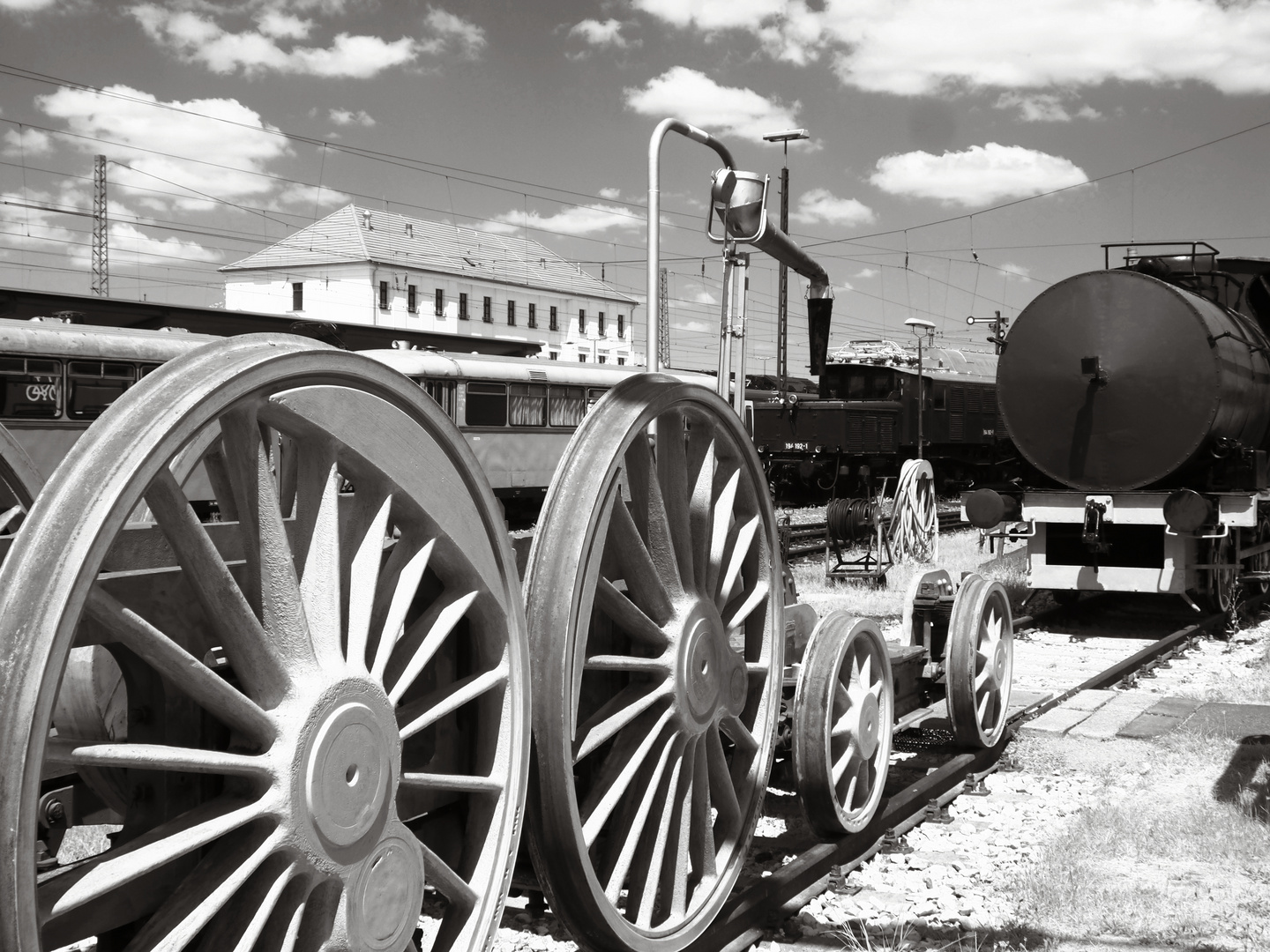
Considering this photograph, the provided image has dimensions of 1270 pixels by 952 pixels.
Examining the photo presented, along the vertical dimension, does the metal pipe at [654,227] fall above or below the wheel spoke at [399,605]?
above

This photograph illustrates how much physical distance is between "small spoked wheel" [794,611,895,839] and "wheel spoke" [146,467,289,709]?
8.69 feet

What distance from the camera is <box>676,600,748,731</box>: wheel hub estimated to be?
343cm

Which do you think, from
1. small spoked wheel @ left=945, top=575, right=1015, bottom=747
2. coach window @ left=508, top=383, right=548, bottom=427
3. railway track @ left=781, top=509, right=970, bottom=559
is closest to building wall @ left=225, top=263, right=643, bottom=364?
coach window @ left=508, top=383, right=548, bottom=427

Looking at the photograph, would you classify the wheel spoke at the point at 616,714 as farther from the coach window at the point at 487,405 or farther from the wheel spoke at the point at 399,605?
the coach window at the point at 487,405

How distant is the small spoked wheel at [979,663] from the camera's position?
5.98 metres

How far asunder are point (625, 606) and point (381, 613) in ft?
2.60

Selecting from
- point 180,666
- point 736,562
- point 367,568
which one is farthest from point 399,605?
point 736,562

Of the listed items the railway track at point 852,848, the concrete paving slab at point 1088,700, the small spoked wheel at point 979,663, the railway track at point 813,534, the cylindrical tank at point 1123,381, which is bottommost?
the concrete paving slab at point 1088,700

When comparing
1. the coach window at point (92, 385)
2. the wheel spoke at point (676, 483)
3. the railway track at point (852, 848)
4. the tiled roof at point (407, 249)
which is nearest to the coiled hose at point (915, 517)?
the railway track at point (852, 848)

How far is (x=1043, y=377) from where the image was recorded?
11.5 metres

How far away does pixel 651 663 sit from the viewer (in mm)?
3316

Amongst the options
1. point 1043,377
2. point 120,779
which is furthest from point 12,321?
point 120,779

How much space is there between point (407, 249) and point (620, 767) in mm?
73129

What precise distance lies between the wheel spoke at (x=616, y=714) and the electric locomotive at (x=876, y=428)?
22548mm
